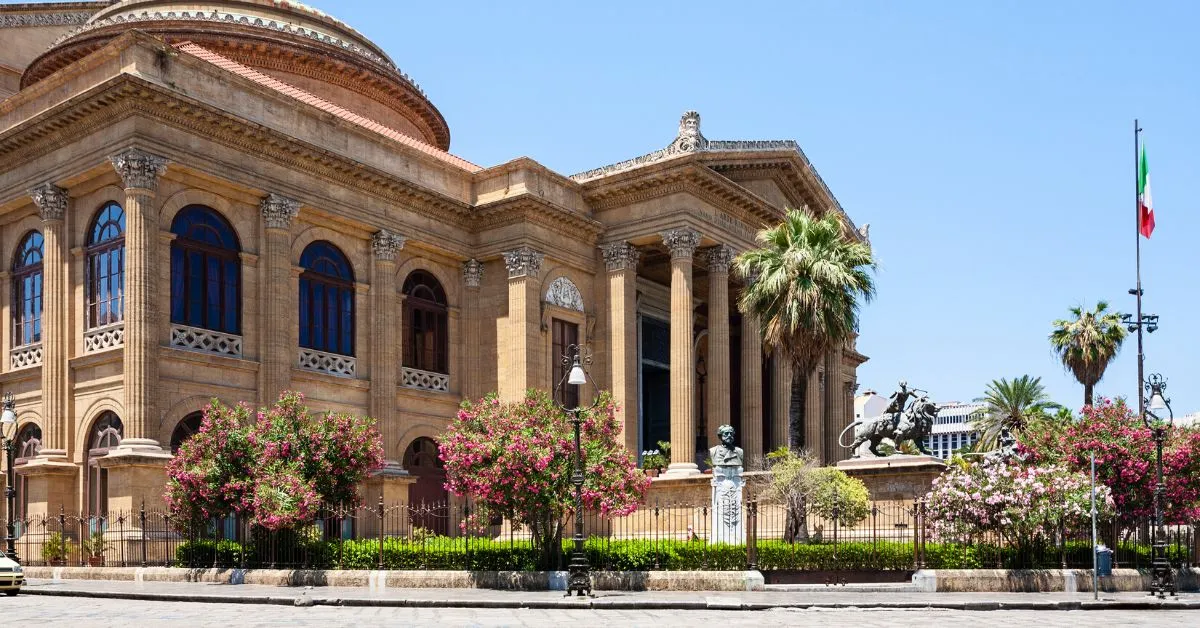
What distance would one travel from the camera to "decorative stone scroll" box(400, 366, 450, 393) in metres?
40.4

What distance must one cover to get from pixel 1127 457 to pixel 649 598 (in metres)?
13.7

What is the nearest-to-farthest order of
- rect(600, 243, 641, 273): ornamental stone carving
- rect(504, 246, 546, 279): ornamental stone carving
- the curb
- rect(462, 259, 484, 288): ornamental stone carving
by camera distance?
the curb, rect(504, 246, 546, 279): ornamental stone carving, rect(462, 259, 484, 288): ornamental stone carving, rect(600, 243, 641, 273): ornamental stone carving

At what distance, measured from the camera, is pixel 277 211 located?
35.7 m

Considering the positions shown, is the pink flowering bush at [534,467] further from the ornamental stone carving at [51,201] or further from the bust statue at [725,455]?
the ornamental stone carving at [51,201]

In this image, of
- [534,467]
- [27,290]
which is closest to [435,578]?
[534,467]

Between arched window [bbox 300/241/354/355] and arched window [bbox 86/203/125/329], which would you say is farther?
arched window [bbox 300/241/354/355]

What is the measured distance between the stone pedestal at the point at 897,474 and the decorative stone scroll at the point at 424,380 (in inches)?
577

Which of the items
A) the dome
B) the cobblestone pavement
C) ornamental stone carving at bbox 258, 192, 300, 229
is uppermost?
the dome

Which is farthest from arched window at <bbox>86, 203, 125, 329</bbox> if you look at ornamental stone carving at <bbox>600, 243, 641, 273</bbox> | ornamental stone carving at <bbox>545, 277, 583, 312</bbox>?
ornamental stone carving at <bbox>600, 243, 641, 273</bbox>

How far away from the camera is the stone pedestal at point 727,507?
31547 millimetres

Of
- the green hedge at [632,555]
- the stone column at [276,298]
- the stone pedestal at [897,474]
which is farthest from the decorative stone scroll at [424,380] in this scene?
the stone pedestal at [897,474]

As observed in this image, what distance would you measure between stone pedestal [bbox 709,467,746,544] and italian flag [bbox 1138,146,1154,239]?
1558 centimetres

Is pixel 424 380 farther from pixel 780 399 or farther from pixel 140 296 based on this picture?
pixel 780 399

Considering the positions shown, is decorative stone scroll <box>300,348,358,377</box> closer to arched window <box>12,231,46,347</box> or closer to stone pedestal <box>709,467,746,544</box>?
arched window <box>12,231,46,347</box>
